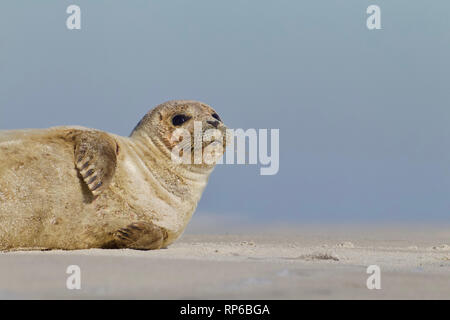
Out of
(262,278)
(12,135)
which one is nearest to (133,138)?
(12,135)

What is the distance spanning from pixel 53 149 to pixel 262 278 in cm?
400

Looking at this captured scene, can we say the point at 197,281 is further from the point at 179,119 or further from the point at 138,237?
the point at 179,119

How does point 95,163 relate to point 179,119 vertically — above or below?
below

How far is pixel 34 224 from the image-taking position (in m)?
7.13

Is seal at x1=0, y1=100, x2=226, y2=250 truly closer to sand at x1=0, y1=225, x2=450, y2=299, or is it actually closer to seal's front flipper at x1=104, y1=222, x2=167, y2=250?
seal's front flipper at x1=104, y1=222, x2=167, y2=250

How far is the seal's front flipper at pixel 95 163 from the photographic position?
7.25 metres

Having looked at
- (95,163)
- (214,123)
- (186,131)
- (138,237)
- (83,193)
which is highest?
(214,123)

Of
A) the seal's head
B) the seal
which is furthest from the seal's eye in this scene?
the seal

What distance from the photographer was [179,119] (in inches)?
345

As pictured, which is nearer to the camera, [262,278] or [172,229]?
[262,278]

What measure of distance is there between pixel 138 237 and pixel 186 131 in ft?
5.93

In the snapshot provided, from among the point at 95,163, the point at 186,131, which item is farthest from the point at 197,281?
the point at 186,131
